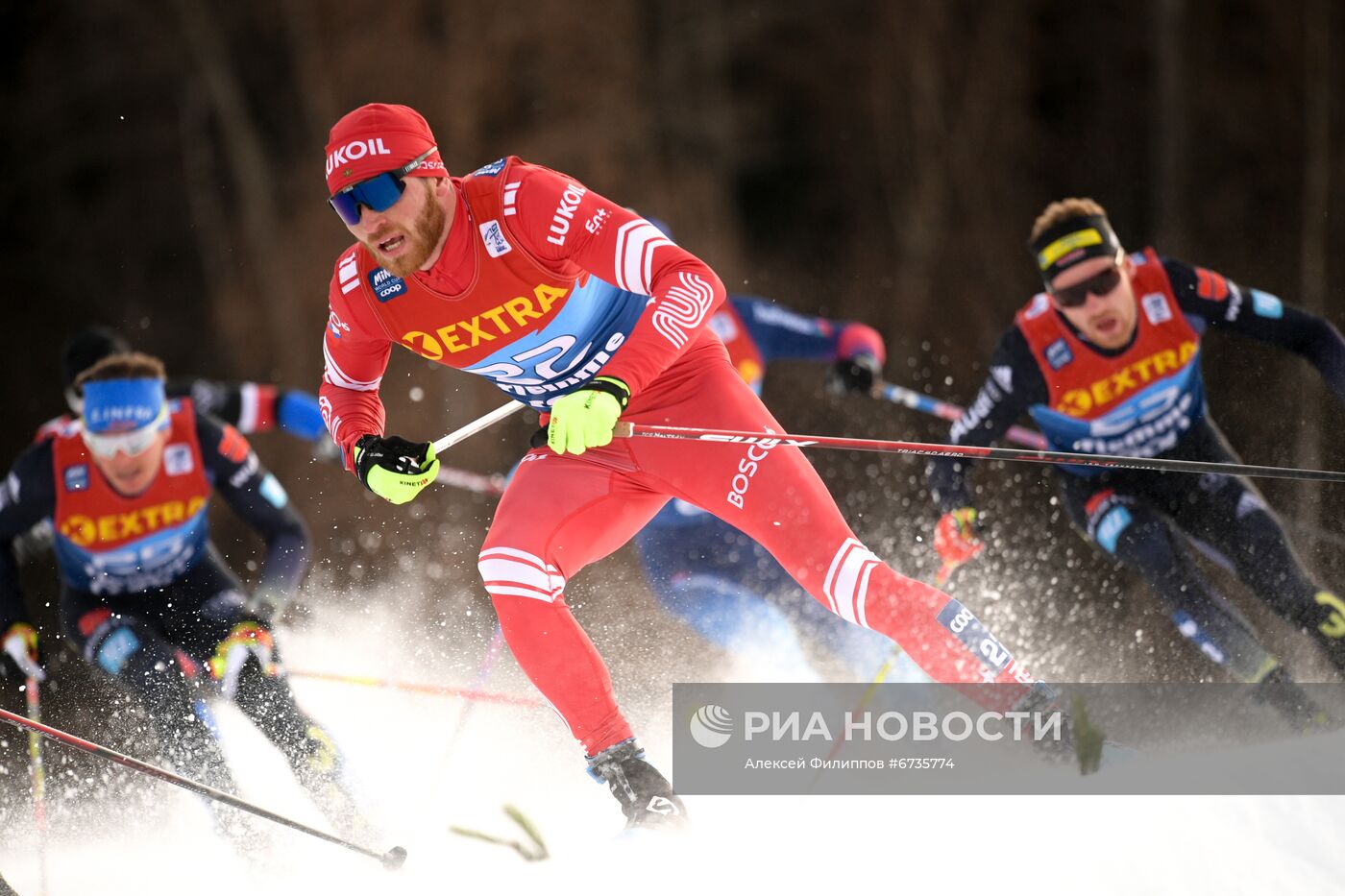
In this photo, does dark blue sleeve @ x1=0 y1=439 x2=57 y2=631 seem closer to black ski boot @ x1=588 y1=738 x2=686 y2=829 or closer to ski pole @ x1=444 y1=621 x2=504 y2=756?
ski pole @ x1=444 y1=621 x2=504 y2=756

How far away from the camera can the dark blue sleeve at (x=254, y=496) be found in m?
4.64

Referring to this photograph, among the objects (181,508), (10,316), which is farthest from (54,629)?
(181,508)

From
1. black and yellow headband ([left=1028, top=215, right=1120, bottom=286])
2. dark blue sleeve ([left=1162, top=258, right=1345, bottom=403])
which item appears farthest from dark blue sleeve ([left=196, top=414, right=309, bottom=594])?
dark blue sleeve ([left=1162, top=258, right=1345, bottom=403])

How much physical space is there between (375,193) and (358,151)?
98 mm

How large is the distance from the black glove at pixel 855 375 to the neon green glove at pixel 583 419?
7.35 ft

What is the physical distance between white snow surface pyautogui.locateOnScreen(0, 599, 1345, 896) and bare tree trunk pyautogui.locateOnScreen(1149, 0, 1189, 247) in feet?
22.8

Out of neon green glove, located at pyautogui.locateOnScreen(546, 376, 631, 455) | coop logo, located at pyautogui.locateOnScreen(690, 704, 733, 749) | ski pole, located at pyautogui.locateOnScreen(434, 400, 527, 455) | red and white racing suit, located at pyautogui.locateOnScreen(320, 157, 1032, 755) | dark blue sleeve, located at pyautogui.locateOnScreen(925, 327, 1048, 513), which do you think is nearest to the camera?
neon green glove, located at pyautogui.locateOnScreen(546, 376, 631, 455)

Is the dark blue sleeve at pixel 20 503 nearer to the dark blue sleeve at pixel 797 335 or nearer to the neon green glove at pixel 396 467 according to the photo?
the neon green glove at pixel 396 467

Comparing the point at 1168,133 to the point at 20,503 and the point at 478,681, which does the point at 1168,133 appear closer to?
the point at 478,681

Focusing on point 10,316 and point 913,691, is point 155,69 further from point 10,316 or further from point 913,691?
point 913,691

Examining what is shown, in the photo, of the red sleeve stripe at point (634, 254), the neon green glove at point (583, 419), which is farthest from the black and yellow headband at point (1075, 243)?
the neon green glove at point (583, 419)

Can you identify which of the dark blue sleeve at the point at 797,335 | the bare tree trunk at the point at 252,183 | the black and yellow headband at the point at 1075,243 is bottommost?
the black and yellow headband at the point at 1075,243

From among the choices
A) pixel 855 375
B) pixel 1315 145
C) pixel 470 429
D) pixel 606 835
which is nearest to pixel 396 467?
pixel 470 429

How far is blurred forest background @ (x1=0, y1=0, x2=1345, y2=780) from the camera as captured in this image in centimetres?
1040
